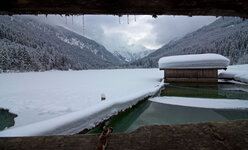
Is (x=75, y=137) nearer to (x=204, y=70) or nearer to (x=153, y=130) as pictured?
(x=153, y=130)

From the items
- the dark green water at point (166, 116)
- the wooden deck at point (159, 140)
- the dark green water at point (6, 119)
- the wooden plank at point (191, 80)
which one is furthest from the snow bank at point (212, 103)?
the wooden plank at point (191, 80)

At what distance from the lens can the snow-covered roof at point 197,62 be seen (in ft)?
34.8

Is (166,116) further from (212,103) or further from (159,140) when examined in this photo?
(159,140)

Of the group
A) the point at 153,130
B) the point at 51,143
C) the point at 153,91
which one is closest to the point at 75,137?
the point at 51,143

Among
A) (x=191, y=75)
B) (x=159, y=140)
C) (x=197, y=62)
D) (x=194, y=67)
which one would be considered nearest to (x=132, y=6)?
(x=159, y=140)

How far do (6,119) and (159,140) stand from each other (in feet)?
18.9

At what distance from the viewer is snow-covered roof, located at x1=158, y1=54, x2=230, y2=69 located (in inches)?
418

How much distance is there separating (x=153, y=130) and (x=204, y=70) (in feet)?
43.6

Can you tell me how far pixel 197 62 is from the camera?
37.4ft

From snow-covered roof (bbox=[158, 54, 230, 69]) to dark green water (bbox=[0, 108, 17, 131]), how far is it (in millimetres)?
12278

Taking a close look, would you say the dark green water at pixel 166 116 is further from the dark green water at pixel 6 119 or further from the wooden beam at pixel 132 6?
the wooden beam at pixel 132 6

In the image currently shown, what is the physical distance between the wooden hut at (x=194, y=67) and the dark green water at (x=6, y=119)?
12319mm

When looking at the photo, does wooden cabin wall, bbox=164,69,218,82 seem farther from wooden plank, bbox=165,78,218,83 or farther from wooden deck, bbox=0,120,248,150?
wooden deck, bbox=0,120,248,150

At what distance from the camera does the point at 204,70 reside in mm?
11734
